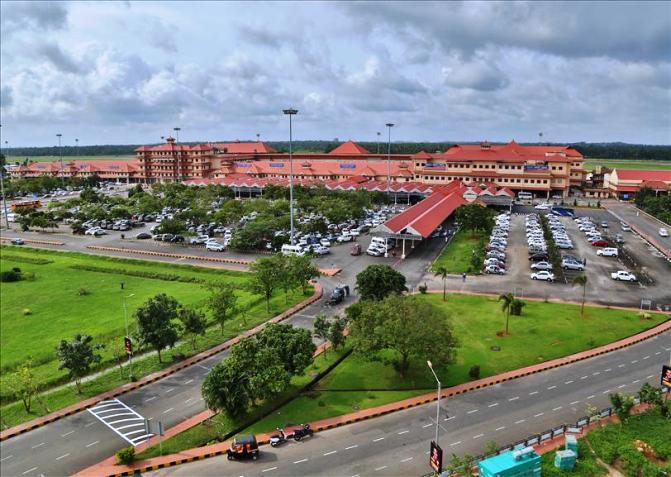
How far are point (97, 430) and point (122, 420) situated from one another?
1324mm

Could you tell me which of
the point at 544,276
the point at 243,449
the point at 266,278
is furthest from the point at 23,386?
the point at 544,276

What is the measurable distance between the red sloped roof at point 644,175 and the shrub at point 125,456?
361 ft

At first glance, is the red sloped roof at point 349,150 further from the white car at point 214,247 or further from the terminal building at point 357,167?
the white car at point 214,247

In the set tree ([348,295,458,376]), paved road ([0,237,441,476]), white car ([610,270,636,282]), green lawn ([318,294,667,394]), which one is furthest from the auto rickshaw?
white car ([610,270,636,282])

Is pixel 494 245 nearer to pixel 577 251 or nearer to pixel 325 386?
pixel 577 251

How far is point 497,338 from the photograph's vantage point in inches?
1455

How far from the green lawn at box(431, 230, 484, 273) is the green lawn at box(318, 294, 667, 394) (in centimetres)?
989

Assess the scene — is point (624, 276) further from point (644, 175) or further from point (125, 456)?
point (644, 175)

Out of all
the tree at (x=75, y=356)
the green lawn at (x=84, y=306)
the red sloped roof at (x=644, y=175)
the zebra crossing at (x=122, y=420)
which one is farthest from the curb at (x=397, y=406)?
the red sloped roof at (x=644, y=175)

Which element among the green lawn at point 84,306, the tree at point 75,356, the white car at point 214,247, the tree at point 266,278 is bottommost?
the green lawn at point 84,306

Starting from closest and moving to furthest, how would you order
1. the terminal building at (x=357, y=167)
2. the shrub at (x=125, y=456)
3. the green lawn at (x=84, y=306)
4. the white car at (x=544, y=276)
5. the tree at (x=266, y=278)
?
the shrub at (x=125, y=456), the green lawn at (x=84, y=306), the tree at (x=266, y=278), the white car at (x=544, y=276), the terminal building at (x=357, y=167)

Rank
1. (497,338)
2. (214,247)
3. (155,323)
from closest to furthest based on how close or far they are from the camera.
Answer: (155,323) → (497,338) → (214,247)

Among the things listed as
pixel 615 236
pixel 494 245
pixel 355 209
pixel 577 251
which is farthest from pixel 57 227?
pixel 615 236

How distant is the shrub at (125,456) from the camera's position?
23.8m
